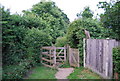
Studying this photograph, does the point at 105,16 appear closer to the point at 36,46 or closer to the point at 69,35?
the point at 69,35

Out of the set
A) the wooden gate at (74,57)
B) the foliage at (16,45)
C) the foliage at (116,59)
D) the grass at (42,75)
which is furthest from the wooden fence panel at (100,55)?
the foliage at (16,45)

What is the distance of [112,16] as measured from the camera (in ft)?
16.9

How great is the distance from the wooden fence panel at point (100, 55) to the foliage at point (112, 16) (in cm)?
61

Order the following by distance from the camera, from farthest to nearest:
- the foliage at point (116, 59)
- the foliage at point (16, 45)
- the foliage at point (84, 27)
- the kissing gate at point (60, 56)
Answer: the kissing gate at point (60, 56) < the foliage at point (84, 27) < the foliage at point (16, 45) < the foliage at point (116, 59)

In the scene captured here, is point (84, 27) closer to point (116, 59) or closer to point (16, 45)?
point (116, 59)

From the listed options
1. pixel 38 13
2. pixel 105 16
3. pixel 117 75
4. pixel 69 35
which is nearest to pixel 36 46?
pixel 69 35

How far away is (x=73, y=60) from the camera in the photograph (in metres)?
9.10

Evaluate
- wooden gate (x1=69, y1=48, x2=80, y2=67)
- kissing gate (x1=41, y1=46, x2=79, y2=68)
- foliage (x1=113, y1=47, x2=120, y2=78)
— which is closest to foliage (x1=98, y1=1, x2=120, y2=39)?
foliage (x1=113, y1=47, x2=120, y2=78)

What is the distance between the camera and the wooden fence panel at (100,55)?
4.98 meters

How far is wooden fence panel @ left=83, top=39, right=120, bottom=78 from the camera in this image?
4.98 metres

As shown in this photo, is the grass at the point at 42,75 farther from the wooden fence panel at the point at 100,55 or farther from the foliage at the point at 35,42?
the wooden fence panel at the point at 100,55

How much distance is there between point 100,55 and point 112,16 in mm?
1850

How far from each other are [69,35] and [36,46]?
8.81 ft

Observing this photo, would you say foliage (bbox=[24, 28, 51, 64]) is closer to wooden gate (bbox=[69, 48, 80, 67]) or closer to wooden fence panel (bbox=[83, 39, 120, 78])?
wooden gate (bbox=[69, 48, 80, 67])
